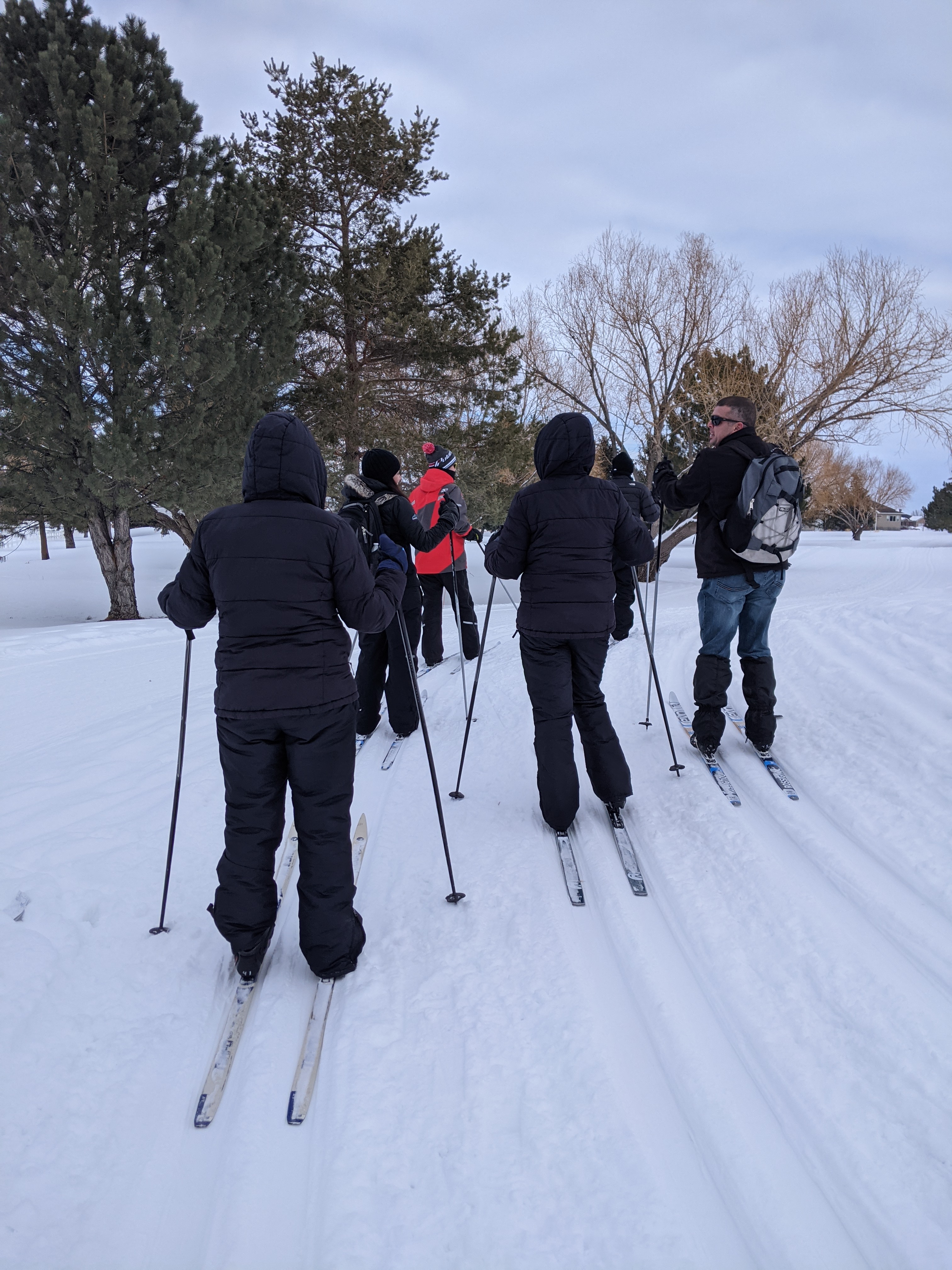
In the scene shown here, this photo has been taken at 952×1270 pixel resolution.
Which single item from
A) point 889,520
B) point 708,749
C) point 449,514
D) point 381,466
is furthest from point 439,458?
point 889,520

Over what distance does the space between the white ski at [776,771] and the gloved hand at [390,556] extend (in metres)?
2.51

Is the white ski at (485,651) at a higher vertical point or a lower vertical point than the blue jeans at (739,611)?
lower

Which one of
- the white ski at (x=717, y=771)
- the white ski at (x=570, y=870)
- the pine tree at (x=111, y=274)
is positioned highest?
the pine tree at (x=111, y=274)

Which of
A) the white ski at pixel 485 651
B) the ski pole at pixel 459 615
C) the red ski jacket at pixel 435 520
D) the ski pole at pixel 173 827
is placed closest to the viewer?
the ski pole at pixel 173 827

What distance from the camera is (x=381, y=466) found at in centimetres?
421

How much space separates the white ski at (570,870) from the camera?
9.37 feet

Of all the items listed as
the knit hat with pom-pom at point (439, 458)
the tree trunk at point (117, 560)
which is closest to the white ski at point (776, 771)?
the knit hat with pom-pom at point (439, 458)

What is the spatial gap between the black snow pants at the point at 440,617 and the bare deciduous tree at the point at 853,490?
64.3ft

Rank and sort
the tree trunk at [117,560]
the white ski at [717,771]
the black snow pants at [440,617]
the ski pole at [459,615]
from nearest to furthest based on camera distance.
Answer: the white ski at [717,771]
the ski pole at [459,615]
the black snow pants at [440,617]
the tree trunk at [117,560]

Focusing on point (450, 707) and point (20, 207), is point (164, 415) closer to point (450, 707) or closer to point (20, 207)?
point (20, 207)

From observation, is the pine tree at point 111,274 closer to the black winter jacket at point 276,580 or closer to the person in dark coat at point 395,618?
the person in dark coat at point 395,618

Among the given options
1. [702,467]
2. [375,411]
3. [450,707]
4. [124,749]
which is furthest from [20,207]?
[702,467]

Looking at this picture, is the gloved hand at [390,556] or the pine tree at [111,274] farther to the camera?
the pine tree at [111,274]

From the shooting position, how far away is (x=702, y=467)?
12.6 ft
